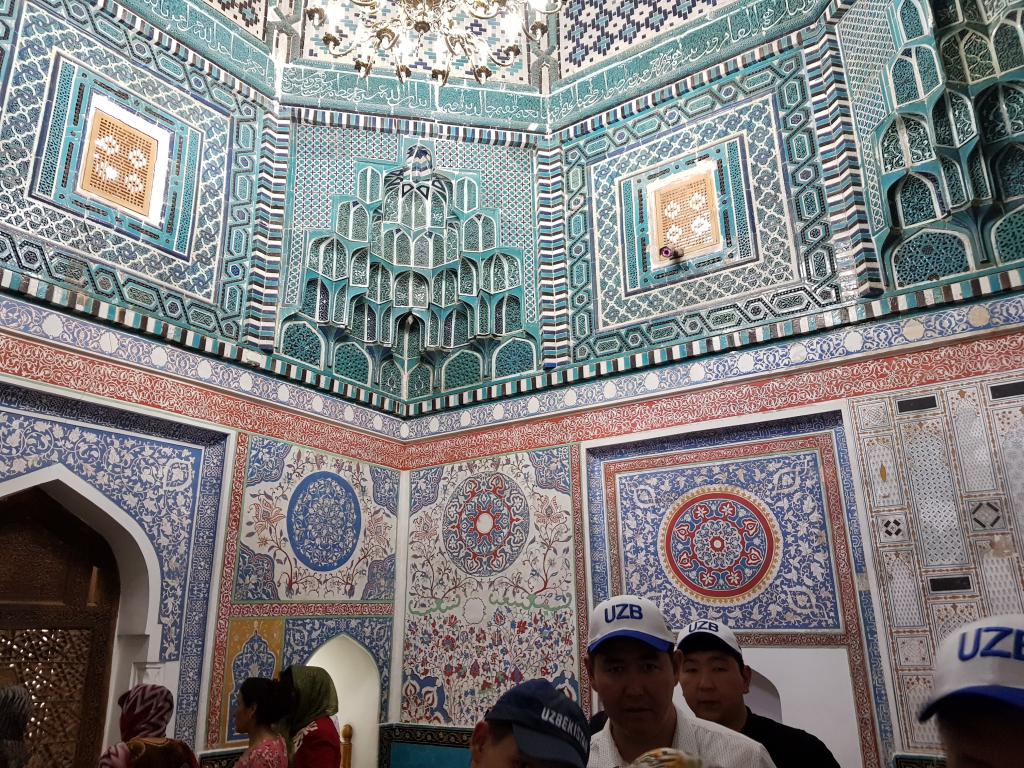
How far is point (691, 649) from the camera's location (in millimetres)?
2211

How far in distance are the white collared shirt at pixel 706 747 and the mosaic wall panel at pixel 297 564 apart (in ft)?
9.88

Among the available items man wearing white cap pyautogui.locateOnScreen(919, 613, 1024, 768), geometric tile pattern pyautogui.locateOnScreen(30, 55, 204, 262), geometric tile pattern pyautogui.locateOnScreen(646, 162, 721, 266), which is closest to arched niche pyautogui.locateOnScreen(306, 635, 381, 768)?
geometric tile pattern pyautogui.locateOnScreen(30, 55, 204, 262)

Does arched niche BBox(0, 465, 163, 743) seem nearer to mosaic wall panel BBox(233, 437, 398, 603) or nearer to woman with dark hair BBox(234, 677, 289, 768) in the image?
mosaic wall panel BBox(233, 437, 398, 603)

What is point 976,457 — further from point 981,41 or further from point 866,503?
point 981,41

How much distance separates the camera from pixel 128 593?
384 cm

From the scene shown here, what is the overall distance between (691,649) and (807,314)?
245cm

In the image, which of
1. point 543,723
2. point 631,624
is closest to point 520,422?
point 631,624

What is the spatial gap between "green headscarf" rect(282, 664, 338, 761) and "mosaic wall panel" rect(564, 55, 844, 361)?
276cm

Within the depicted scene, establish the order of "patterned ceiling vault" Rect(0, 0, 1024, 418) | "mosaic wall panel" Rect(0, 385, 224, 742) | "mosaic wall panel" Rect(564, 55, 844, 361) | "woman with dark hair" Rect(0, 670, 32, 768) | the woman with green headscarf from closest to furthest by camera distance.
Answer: "woman with dark hair" Rect(0, 670, 32, 768)
the woman with green headscarf
"mosaic wall panel" Rect(0, 385, 224, 742)
"patterned ceiling vault" Rect(0, 0, 1024, 418)
"mosaic wall panel" Rect(564, 55, 844, 361)

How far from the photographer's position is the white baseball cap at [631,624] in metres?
1.59

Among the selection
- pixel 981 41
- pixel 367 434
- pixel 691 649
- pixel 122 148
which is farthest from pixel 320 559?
pixel 981 41

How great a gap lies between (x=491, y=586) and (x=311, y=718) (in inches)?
85.5

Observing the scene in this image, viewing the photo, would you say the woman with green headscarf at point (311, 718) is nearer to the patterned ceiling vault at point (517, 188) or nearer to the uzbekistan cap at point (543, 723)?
the uzbekistan cap at point (543, 723)

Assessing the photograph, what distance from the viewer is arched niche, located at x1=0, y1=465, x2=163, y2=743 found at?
3.63 metres
